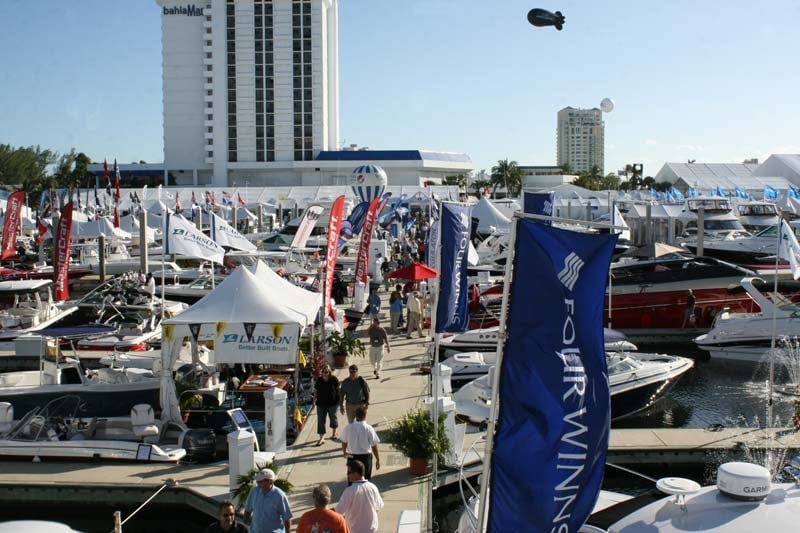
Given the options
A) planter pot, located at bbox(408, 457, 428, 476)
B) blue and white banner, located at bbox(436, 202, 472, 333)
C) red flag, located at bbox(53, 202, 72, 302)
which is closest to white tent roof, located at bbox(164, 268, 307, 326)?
blue and white banner, located at bbox(436, 202, 472, 333)

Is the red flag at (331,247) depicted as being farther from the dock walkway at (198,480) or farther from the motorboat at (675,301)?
the motorboat at (675,301)

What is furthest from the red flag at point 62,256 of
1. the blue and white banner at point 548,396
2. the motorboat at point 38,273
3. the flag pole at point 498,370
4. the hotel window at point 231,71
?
the hotel window at point 231,71

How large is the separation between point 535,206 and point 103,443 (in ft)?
47.1

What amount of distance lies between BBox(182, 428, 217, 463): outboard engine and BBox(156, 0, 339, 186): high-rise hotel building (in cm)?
10530

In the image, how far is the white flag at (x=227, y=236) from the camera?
2372cm

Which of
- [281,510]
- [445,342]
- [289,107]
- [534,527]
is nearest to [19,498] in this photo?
[281,510]

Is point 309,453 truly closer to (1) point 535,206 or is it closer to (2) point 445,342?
(2) point 445,342

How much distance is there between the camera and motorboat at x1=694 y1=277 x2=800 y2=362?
23.5 meters

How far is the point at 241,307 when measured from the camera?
1499 cm

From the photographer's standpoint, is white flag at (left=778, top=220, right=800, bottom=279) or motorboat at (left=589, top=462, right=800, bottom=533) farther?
white flag at (left=778, top=220, right=800, bottom=279)

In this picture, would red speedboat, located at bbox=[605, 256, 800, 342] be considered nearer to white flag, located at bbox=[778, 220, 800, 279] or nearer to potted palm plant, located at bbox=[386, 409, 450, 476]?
white flag, located at bbox=[778, 220, 800, 279]

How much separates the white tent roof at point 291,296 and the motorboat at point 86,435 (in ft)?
9.46

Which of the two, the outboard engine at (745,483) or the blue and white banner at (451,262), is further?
the blue and white banner at (451,262)

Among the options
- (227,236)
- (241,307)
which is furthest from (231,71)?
(241,307)
